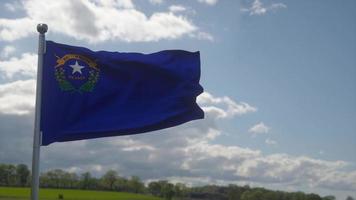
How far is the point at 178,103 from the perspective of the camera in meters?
15.8

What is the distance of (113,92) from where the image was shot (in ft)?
50.9

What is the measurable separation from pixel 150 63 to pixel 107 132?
6.73 feet

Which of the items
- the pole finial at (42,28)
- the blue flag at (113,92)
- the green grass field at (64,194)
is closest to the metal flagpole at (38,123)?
the pole finial at (42,28)

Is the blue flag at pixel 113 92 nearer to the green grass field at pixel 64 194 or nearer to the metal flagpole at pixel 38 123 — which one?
the metal flagpole at pixel 38 123

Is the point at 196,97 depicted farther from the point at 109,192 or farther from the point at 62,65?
the point at 109,192

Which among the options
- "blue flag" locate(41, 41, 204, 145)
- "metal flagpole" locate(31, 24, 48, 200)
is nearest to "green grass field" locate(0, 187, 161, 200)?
"blue flag" locate(41, 41, 204, 145)

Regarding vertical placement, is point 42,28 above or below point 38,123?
above

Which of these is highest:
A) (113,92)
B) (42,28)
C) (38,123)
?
(42,28)

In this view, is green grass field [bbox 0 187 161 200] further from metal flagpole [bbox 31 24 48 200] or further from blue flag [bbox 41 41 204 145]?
metal flagpole [bbox 31 24 48 200]

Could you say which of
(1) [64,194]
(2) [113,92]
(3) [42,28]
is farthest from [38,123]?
(1) [64,194]

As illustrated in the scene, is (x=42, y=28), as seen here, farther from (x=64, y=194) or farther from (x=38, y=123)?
(x=64, y=194)

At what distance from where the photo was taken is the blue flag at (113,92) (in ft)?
47.9

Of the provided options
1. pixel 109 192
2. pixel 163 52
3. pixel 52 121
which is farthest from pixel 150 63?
pixel 109 192

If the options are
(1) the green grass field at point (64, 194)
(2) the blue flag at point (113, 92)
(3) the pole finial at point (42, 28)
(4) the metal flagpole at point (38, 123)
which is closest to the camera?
(4) the metal flagpole at point (38, 123)
